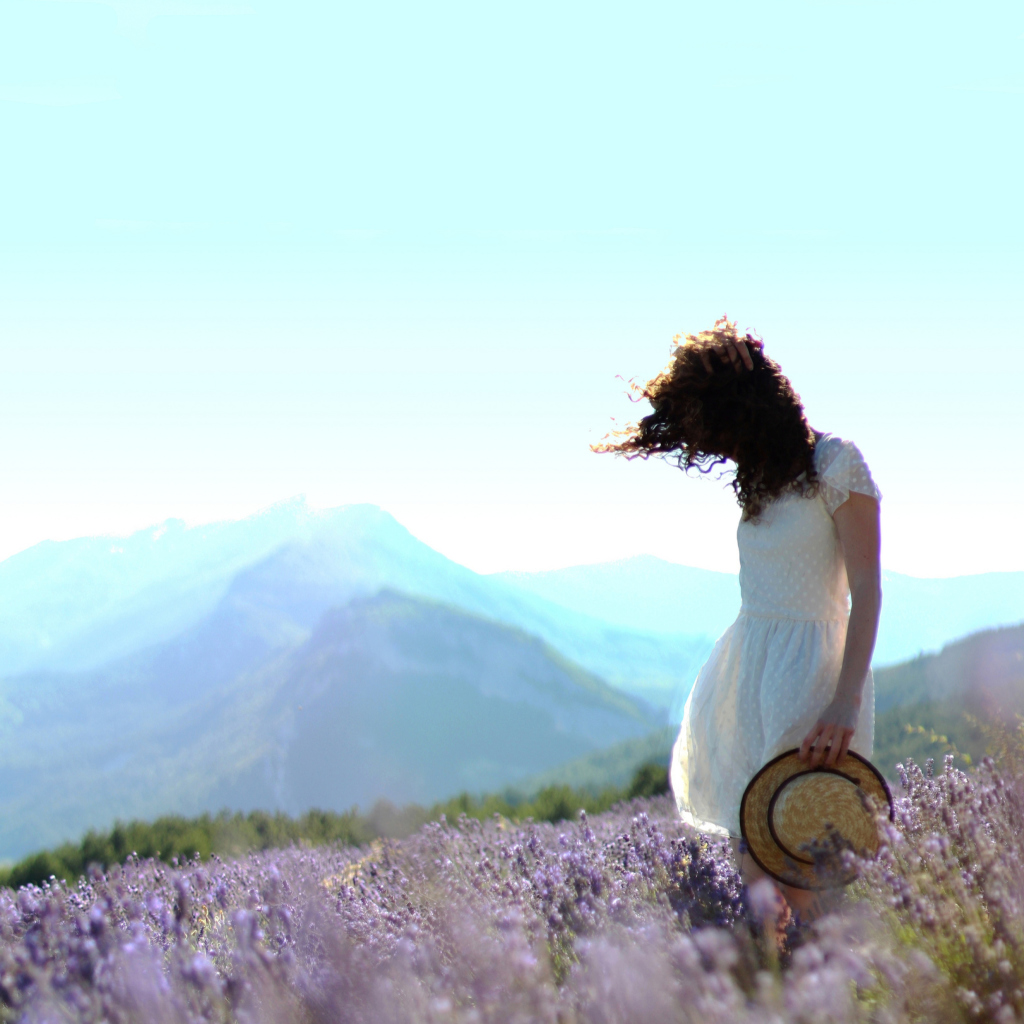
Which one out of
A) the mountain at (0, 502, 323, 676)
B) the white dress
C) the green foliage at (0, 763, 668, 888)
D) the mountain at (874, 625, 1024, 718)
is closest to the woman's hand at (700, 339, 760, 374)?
the white dress

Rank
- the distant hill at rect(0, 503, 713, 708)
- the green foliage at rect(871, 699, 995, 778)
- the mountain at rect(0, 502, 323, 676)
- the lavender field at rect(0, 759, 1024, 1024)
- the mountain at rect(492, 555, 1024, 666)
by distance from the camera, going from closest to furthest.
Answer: the lavender field at rect(0, 759, 1024, 1024)
the green foliage at rect(871, 699, 995, 778)
the mountain at rect(492, 555, 1024, 666)
the distant hill at rect(0, 503, 713, 708)
the mountain at rect(0, 502, 323, 676)

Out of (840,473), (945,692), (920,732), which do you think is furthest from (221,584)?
(840,473)

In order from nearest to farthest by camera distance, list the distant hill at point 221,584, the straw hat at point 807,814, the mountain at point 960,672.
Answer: the straw hat at point 807,814 → the mountain at point 960,672 → the distant hill at point 221,584

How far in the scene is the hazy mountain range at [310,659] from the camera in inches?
597

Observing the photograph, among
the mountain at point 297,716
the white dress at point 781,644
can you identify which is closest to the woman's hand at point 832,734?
the white dress at point 781,644

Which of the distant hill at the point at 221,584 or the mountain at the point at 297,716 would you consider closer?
the mountain at the point at 297,716

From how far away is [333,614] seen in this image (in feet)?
68.1

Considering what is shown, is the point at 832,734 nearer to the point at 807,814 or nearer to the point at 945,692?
the point at 807,814

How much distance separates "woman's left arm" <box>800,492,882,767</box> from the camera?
6.89 ft

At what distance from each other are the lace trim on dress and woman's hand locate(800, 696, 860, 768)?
0.53m

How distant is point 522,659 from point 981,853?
55.5 ft

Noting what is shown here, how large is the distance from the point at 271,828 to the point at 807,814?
436 centimetres

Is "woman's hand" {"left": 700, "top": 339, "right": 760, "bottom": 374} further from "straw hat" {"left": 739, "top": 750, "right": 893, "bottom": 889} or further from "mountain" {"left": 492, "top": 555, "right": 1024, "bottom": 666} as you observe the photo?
"mountain" {"left": 492, "top": 555, "right": 1024, "bottom": 666}

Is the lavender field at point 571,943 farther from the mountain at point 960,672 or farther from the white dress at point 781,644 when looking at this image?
the mountain at point 960,672
